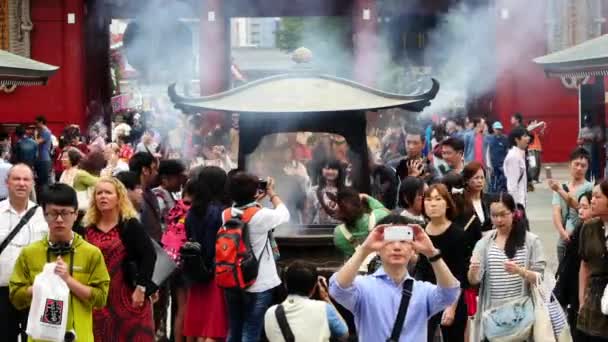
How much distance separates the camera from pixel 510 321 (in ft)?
27.1

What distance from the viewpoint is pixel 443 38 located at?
32.1 metres

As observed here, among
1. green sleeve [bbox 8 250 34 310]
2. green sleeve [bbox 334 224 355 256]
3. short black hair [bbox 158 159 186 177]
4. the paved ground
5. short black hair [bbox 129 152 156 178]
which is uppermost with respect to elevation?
short black hair [bbox 129 152 156 178]

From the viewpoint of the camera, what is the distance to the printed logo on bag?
22.2 feet

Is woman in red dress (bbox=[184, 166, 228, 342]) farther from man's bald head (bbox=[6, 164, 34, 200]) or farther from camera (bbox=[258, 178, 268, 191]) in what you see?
man's bald head (bbox=[6, 164, 34, 200])

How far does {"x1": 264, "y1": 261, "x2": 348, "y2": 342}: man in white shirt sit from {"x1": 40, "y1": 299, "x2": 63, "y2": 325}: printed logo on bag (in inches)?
39.9

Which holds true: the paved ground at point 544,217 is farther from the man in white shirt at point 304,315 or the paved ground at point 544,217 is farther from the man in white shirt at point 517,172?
the man in white shirt at point 304,315

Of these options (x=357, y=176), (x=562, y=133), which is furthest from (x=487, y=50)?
(x=357, y=176)

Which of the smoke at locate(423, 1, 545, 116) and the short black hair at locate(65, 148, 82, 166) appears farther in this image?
the smoke at locate(423, 1, 545, 116)

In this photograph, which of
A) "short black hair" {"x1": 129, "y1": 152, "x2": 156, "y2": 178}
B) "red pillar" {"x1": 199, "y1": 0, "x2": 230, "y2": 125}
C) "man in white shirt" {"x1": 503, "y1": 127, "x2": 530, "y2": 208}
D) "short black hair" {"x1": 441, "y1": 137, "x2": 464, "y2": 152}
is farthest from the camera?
"red pillar" {"x1": 199, "y1": 0, "x2": 230, "y2": 125}

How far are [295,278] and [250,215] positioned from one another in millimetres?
1861

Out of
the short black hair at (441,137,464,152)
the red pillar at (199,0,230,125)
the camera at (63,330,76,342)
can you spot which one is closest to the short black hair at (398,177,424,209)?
the short black hair at (441,137,464,152)

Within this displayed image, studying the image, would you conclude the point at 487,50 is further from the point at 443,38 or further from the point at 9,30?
Answer: the point at 9,30

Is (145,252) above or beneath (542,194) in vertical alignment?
above

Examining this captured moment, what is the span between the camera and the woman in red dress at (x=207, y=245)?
928cm
